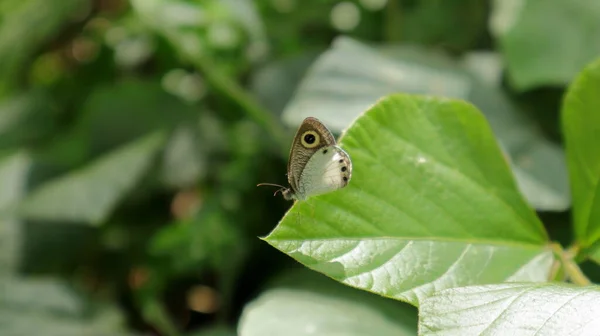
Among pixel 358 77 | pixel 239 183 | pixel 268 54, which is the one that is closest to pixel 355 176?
pixel 358 77

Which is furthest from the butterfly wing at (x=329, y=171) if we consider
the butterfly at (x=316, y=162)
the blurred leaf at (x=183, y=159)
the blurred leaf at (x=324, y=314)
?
the blurred leaf at (x=183, y=159)

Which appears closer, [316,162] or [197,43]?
[316,162]

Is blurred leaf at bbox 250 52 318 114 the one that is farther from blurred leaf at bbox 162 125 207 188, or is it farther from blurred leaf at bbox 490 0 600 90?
blurred leaf at bbox 490 0 600 90

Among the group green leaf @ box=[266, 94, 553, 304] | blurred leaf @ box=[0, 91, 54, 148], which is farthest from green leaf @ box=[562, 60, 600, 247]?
blurred leaf @ box=[0, 91, 54, 148]

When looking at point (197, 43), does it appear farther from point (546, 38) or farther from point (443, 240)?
point (443, 240)

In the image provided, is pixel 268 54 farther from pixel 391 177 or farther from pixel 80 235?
pixel 391 177

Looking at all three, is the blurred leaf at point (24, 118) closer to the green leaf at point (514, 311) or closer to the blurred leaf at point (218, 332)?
the blurred leaf at point (218, 332)

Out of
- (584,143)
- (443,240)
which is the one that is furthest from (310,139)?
(584,143)
